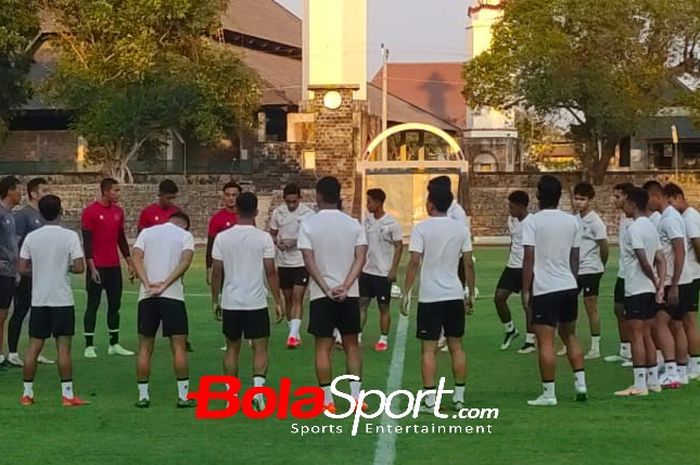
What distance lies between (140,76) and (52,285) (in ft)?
109

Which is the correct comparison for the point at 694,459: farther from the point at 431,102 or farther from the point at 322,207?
the point at 431,102

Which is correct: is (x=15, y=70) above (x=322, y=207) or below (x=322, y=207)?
above

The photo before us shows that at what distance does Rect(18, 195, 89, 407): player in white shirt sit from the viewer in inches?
402

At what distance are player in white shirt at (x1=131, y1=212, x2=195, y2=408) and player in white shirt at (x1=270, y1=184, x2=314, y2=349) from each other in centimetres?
389

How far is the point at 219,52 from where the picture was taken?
A: 147ft

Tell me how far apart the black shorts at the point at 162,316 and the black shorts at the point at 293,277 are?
13.5ft

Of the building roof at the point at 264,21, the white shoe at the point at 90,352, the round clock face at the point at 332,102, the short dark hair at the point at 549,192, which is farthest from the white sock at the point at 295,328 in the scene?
the building roof at the point at 264,21

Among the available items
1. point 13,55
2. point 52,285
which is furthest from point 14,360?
point 13,55

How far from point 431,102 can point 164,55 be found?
153ft

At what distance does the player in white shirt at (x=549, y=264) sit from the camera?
9984 mm

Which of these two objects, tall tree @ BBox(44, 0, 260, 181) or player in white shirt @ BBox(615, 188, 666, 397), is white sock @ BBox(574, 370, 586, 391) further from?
tall tree @ BBox(44, 0, 260, 181)

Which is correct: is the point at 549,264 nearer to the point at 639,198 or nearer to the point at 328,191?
the point at 639,198

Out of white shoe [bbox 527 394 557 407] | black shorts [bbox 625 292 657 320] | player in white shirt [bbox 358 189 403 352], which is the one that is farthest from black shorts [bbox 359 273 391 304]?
white shoe [bbox 527 394 557 407]

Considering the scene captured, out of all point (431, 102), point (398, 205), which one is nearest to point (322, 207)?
point (398, 205)
